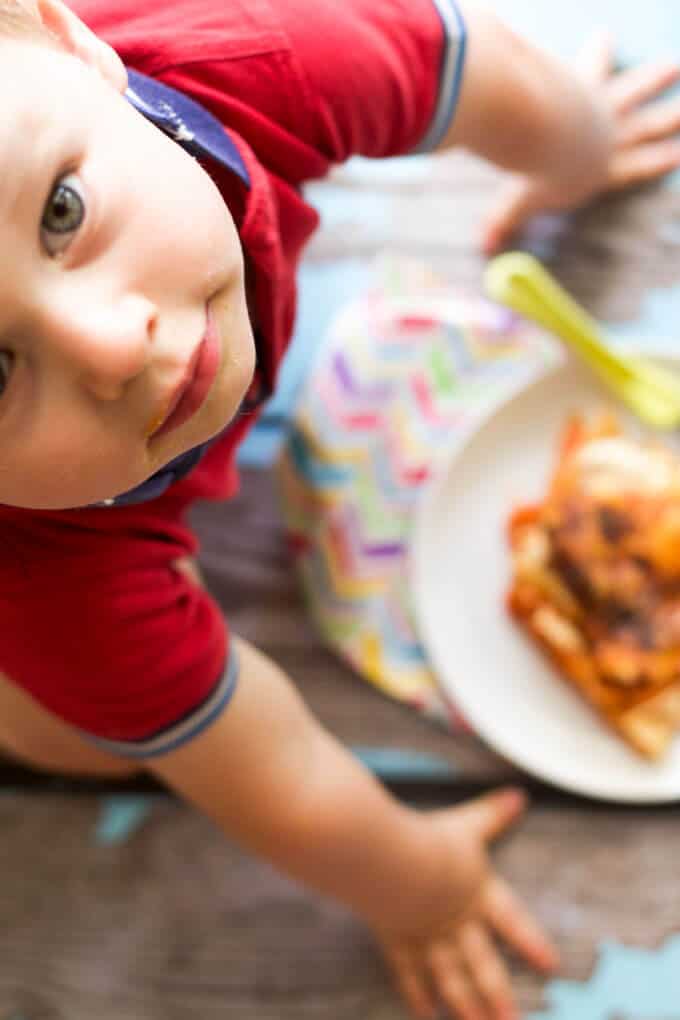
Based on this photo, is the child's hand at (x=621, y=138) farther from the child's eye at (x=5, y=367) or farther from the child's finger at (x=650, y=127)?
the child's eye at (x=5, y=367)

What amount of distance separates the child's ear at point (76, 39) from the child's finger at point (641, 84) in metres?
0.45

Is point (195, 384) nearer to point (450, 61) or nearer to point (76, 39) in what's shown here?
point (76, 39)

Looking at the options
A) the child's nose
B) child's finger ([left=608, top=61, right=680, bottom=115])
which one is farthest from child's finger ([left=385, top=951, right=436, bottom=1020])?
child's finger ([left=608, top=61, right=680, bottom=115])

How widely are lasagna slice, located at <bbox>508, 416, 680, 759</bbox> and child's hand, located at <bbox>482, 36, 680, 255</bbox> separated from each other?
167 mm

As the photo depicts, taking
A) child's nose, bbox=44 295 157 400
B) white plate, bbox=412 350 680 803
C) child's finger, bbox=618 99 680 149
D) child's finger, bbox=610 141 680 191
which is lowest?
white plate, bbox=412 350 680 803

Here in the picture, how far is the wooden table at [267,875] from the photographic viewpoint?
648 millimetres

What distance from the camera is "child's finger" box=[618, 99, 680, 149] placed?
0.71 m

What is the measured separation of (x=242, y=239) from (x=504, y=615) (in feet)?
1.03

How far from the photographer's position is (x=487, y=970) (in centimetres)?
65

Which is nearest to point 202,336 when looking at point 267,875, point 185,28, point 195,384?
point 195,384

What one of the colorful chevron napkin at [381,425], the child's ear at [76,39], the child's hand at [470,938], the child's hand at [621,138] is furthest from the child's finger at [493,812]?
the child's ear at [76,39]

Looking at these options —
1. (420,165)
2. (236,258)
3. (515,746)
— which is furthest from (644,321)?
(236,258)

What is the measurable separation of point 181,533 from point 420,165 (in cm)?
35

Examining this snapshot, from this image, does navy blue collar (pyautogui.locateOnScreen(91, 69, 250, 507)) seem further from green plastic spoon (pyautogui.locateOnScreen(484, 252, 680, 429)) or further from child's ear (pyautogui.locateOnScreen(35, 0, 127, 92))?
green plastic spoon (pyautogui.locateOnScreen(484, 252, 680, 429))
